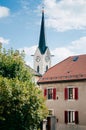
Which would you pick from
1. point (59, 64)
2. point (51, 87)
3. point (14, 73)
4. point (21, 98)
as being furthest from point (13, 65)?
point (59, 64)

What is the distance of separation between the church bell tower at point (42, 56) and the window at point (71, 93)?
56713 millimetres

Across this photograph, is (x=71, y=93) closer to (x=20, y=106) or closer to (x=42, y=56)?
(x=20, y=106)

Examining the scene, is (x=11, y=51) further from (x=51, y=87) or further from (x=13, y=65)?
(x=51, y=87)

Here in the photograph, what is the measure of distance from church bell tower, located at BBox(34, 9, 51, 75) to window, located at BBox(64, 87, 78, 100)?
56713 mm

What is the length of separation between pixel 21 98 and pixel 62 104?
485 inches

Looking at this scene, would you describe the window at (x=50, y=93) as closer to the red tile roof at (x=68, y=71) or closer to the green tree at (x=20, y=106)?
the red tile roof at (x=68, y=71)

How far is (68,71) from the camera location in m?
34.8

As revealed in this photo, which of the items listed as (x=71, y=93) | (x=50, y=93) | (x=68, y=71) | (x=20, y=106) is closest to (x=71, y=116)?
(x=71, y=93)

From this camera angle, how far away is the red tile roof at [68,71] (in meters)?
33.2

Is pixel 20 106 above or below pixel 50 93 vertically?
below

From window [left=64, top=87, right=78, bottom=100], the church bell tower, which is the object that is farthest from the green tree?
the church bell tower

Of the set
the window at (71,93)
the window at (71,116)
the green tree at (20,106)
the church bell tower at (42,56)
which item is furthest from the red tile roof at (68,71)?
the church bell tower at (42,56)

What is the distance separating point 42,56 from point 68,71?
56.6 m

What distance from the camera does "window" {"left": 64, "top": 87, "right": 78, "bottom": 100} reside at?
32062mm
